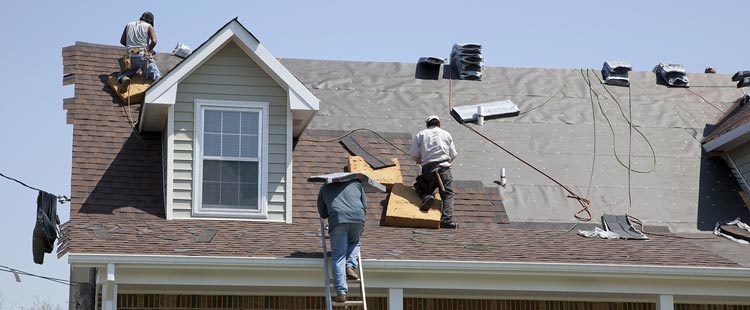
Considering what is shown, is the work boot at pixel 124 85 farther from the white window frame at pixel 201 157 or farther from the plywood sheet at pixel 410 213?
the plywood sheet at pixel 410 213

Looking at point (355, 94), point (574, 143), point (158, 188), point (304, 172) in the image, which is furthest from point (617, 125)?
point (158, 188)

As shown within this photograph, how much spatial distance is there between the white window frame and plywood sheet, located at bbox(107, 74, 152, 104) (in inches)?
69.6

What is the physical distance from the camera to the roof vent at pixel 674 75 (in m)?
19.1

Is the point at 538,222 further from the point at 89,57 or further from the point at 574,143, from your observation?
the point at 89,57

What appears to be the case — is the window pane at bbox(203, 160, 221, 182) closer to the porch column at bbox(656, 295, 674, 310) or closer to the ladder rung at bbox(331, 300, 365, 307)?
the ladder rung at bbox(331, 300, 365, 307)

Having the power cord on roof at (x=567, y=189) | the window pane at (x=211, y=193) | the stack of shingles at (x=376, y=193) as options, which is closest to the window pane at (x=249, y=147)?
the window pane at (x=211, y=193)

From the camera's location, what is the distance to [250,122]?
14.9 metres

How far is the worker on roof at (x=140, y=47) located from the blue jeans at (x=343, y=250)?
5.14 meters

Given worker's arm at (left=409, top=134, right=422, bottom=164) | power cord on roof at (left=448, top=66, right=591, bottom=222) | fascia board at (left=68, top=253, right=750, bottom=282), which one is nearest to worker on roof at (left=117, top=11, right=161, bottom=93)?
worker's arm at (left=409, top=134, right=422, bottom=164)

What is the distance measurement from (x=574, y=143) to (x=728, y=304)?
13.0ft

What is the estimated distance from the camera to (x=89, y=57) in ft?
55.7

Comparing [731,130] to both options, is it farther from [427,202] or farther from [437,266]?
[437,266]

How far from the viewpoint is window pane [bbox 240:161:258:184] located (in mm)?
14625

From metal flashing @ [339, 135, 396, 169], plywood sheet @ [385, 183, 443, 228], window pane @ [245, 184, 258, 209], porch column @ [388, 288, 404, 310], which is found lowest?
porch column @ [388, 288, 404, 310]
